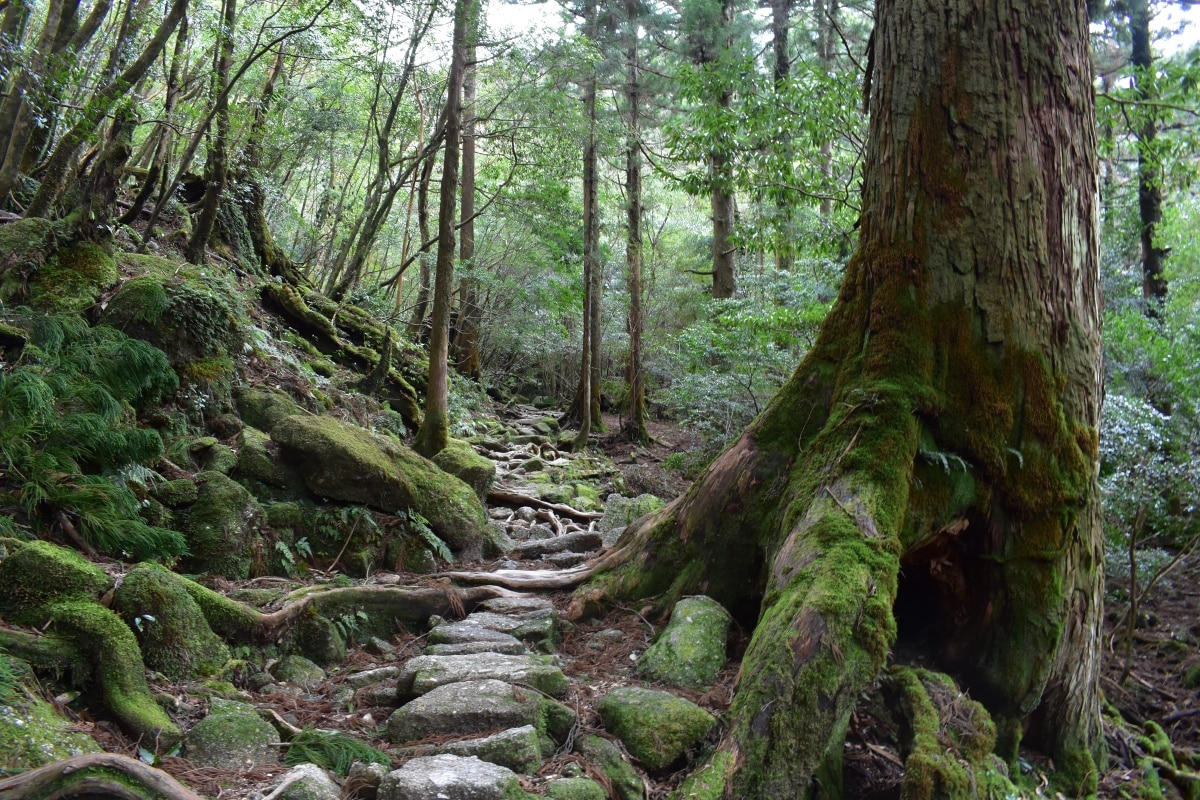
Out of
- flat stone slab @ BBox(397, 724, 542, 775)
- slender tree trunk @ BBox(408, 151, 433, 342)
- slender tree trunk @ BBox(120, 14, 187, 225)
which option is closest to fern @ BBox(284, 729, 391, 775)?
flat stone slab @ BBox(397, 724, 542, 775)

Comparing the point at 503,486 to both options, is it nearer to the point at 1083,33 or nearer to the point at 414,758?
the point at 414,758

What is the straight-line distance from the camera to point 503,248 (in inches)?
864

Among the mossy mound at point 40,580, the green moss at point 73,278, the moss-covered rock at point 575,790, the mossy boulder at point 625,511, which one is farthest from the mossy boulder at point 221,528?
the mossy boulder at point 625,511

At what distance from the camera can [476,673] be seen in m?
3.69

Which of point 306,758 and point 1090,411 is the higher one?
point 1090,411

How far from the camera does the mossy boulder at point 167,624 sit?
130 inches

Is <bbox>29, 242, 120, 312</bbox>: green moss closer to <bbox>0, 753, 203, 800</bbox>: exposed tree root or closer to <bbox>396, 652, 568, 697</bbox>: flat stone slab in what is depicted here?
<bbox>396, 652, 568, 697</bbox>: flat stone slab

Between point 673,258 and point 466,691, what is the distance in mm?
25422

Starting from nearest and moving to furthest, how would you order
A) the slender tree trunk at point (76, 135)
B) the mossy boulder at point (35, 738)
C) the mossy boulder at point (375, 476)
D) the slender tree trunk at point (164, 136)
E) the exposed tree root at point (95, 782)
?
the exposed tree root at point (95, 782)
the mossy boulder at point (35, 738)
the mossy boulder at point (375, 476)
the slender tree trunk at point (76, 135)
the slender tree trunk at point (164, 136)

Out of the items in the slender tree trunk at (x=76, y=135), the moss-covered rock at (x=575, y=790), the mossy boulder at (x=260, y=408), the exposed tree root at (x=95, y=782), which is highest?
the slender tree trunk at (x=76, y=135)

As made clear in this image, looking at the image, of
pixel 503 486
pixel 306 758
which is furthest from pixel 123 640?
pixel 503 486

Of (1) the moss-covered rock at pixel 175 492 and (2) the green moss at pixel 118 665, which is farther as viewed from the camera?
(1) the moss-covered rock at pixel 175 492

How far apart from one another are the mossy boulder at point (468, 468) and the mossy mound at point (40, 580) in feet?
15.8

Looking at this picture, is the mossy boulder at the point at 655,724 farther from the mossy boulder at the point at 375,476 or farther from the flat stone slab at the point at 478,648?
the mossy boulder at the point at 375,476
